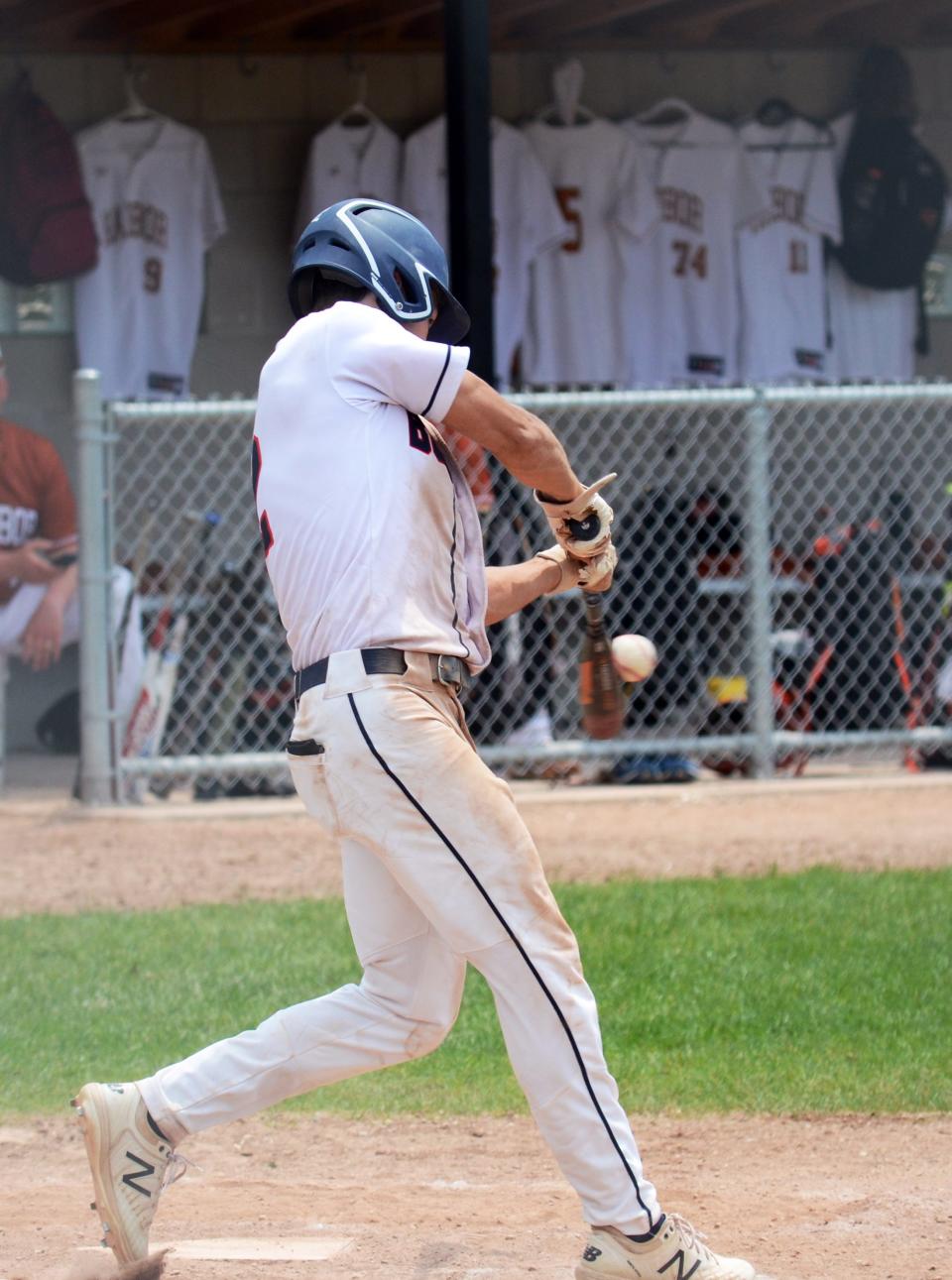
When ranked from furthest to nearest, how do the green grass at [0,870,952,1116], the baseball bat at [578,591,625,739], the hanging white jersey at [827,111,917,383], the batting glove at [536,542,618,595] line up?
1. the hanging white jersey at [827,111,917,383]
2. the green grass at [0,870,952,1116]
3. the baseball bat at [578,591,625,739]
4. the batting glove at [536,542,618,595]

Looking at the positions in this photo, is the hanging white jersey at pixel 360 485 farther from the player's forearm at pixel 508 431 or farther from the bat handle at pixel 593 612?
the bat handle at pixel 593 612

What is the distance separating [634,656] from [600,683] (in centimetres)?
10

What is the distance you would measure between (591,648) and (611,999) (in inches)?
60.7

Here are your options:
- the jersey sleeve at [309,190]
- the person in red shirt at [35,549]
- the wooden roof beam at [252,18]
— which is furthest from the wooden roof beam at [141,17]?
the person in red shirt at [35,549]

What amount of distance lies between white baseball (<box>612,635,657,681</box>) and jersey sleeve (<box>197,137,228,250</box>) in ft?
23.8

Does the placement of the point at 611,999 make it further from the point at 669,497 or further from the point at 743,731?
the point at 669,497

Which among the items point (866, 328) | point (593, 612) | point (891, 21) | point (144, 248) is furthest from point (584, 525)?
point (891, 21)

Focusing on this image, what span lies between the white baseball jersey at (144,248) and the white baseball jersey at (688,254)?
8.92 feet

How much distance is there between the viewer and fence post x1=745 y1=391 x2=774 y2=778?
8008 millimetres

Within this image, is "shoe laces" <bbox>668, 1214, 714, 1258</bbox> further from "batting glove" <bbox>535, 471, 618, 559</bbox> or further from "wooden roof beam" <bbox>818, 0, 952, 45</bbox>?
"wooden roof beam" <bbox>818, 0, 952, 45</bbox>

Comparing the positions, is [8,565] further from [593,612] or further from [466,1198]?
[466,1198]

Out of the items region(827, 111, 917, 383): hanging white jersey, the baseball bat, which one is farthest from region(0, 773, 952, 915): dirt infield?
region(827, 111, 917, 383): hanging white jersey

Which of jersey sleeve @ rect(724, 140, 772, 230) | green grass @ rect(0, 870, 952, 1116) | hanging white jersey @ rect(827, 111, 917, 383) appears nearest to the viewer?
green grass @ rect(0, 870, 952, 1116)

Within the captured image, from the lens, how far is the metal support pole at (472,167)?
820 centimetres
